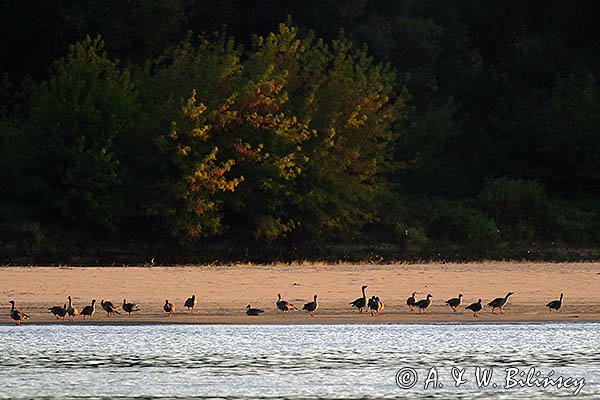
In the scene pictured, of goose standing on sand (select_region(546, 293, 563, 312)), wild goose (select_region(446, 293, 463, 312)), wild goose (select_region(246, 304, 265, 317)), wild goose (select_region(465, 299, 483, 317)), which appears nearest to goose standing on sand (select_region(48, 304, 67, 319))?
wild goose (select_region(246, 304, 265, 317))

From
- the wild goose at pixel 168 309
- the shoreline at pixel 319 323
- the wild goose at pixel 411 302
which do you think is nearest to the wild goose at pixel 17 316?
the shoreline at pixel 319 323

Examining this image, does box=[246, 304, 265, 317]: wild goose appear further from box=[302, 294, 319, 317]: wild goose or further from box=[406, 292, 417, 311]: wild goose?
box=[406, 292, 417, 311]: wild goose

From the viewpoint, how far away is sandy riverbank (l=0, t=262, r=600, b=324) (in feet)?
85.0

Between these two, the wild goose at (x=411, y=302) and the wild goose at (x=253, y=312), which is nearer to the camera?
the wild goose at (x=253, y=312)

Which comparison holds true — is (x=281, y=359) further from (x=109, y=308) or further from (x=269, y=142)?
(x=269, y=142)

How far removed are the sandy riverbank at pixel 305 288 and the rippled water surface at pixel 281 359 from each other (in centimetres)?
107

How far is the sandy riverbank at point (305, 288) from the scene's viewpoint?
2592 centimetres

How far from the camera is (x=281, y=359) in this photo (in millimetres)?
21703

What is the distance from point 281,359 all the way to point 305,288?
26.6 feet

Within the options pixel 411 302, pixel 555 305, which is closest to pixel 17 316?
pixel 411 302

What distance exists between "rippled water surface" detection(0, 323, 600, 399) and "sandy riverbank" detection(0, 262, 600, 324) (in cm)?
107

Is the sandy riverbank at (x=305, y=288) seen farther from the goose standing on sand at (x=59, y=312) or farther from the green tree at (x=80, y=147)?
the green tree at (x=80, y=147)


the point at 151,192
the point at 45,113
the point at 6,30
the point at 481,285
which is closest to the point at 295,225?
the point at 151,192

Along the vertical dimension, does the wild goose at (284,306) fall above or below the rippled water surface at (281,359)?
above
